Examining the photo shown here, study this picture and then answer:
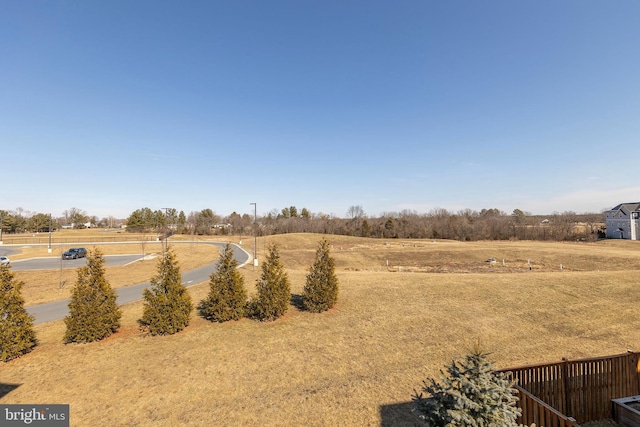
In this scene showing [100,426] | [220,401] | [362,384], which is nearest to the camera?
[100,426]

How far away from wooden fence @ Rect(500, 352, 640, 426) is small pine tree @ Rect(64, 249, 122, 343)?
14727mm

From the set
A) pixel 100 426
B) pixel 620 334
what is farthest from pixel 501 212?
pixel 100 426

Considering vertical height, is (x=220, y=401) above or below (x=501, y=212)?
below

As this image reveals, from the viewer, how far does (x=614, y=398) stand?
702 cm

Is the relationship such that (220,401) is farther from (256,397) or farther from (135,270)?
(135,270)

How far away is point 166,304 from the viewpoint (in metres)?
12.5

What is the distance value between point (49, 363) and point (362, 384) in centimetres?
1117

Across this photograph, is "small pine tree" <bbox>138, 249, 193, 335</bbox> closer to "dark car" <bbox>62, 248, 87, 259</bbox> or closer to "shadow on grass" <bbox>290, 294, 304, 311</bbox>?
"shadow on grass" <bbox>290, 294, 304, 311</bbox>

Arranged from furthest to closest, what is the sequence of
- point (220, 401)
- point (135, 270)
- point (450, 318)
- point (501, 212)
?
point (501, 212), point (135, 270), point (450, 318), point (220, 401)

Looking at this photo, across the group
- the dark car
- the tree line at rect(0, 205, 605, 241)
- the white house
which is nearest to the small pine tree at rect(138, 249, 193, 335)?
the dark car

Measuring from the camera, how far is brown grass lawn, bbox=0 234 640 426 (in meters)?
7.42

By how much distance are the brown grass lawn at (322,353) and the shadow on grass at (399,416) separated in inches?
1.8

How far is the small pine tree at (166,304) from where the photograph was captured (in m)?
12.4

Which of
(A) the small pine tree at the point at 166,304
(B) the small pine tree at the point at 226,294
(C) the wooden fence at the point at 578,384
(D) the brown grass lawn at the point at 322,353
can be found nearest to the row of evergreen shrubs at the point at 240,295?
(B) the small pine tree at the point at 226,294
